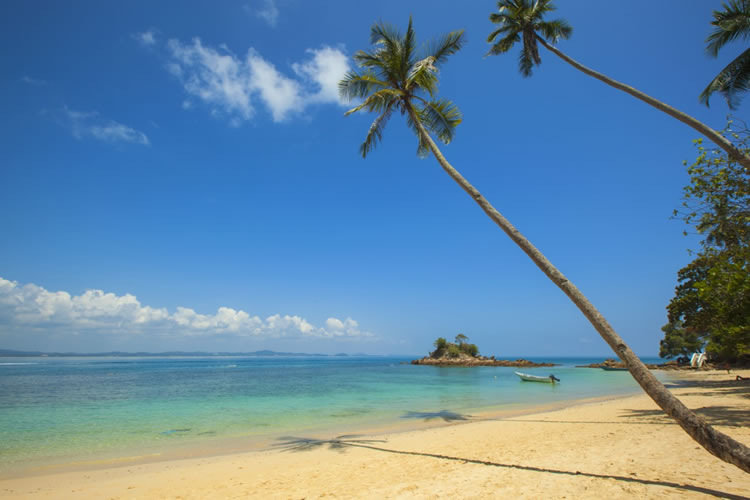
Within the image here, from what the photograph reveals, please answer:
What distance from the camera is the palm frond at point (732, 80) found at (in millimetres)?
10906

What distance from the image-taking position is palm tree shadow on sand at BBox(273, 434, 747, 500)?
16.9 feet

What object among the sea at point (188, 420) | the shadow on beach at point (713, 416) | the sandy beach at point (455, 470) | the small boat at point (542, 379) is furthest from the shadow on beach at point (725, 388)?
the small boat at point (542, 379)

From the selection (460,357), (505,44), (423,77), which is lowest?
(460,357)

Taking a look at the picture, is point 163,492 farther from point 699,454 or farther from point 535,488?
point 699,454

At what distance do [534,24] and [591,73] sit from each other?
2961 millimetres

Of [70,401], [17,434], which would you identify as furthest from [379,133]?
[70,401]

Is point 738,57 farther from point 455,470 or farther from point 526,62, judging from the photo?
point 455,470

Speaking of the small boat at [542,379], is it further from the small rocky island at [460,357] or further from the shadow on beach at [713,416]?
the small rocky island at [460,357]

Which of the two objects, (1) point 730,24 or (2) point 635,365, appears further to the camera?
(1) point 730,24

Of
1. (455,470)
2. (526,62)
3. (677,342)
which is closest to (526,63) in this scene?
(526,62)

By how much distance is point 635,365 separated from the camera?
5.87m

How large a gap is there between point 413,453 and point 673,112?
11377mm

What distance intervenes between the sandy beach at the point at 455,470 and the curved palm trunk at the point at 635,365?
0.64m

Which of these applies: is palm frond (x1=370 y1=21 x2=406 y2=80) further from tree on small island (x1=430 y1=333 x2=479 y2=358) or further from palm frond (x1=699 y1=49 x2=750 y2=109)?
tree on small island (x1=430 y1=333 x2=479 y2=358)
